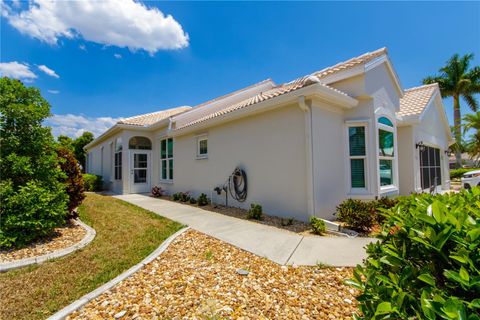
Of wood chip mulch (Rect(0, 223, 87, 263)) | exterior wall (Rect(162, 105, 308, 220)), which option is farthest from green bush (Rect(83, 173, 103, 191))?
wood chip mulch (Rect(0, 223, 87, 263))

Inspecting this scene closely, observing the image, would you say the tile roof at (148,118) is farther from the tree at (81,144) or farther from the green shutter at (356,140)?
the tree at (81,144)

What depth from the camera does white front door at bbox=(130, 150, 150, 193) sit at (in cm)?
1414

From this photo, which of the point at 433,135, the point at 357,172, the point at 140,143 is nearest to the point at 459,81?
the point at 433,135

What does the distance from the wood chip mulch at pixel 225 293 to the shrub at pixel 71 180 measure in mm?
3830

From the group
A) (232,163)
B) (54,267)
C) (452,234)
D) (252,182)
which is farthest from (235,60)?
(452,234)

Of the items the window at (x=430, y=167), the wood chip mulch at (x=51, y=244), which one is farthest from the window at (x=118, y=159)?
the window at (x=430, y=167)

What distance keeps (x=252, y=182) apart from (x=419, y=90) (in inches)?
468

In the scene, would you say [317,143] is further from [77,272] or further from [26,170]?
[26,170]

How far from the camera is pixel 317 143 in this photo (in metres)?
6.45

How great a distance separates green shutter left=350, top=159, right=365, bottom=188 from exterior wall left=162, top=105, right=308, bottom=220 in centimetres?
213

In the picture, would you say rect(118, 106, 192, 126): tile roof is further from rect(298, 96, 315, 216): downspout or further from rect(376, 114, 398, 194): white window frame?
rect(376, 114, 398, 194): white window frame

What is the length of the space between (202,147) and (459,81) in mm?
30310

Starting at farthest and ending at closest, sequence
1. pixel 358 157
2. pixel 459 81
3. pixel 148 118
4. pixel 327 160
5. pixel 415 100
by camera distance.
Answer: pixel 459 81
pixel 148 118
pixel 415 100
pixel 358 157
pixel 327 160

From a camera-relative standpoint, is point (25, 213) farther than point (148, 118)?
No
